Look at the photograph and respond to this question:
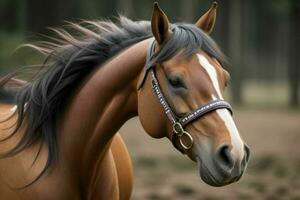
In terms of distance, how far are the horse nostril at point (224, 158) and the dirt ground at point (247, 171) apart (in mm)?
4700

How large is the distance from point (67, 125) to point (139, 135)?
1116 cm

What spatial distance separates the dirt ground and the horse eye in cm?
455

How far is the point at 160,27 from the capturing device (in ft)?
11.2

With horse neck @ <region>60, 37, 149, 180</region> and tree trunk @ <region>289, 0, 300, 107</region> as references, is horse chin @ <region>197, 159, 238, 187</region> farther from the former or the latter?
tree trunk @ <region>289, 0, 300, 107</region>

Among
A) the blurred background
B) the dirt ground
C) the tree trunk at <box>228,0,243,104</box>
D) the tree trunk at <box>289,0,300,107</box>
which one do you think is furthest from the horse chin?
the tree trunk at <box>228,0,243,104</box>

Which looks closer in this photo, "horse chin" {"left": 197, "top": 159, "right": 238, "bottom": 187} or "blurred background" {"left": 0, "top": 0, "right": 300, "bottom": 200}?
"horse chin" {"left": 197, "top": 159, "right": 238, "bottom": 187}

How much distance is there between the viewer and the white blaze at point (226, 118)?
3.06 m

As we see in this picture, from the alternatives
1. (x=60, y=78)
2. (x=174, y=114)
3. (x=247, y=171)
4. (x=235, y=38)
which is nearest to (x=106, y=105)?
(x=60, y=78)

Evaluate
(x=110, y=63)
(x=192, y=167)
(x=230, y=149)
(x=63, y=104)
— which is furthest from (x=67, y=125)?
(x=192, y=167)

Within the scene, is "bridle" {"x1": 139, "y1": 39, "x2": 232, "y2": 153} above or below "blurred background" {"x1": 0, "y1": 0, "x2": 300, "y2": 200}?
above

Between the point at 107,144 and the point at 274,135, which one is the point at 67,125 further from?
the point at 274,135

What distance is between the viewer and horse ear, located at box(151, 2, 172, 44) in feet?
11.0

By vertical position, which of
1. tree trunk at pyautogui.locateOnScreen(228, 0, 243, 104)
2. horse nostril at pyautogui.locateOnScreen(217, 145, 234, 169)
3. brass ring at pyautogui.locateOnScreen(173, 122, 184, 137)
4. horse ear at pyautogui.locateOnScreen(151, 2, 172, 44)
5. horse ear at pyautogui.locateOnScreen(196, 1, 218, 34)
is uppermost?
horse ear at pyautogui.locateOnScreen(151, 2, 172, 44)

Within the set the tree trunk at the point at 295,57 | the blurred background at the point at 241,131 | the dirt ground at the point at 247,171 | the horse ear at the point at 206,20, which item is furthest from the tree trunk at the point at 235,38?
the horse ear at the point at 206,20
